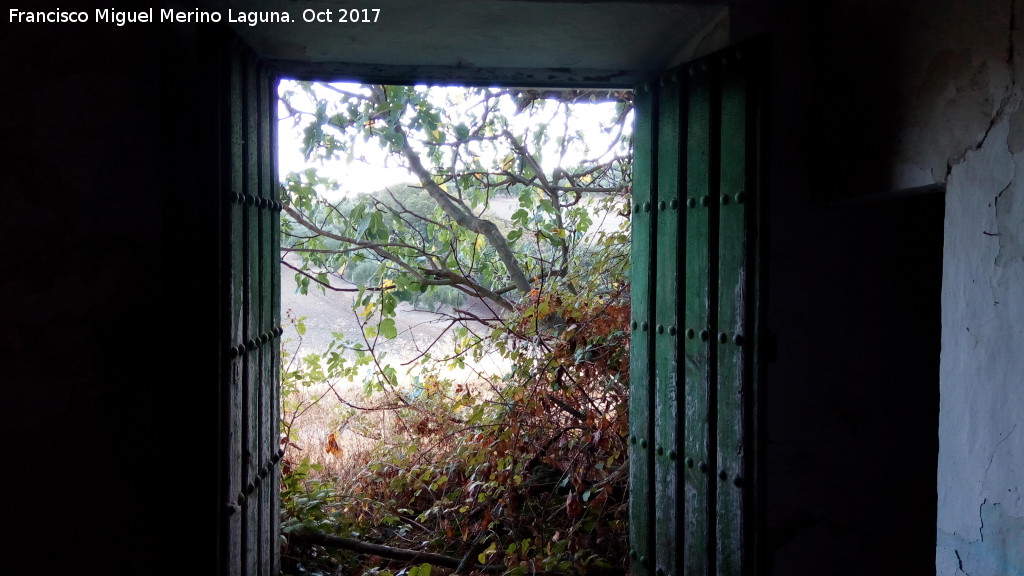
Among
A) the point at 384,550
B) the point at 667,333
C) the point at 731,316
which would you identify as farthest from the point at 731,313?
the point at 384,550

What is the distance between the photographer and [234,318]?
2.02 meters

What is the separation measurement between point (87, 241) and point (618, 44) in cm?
180

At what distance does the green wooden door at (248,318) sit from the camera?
1.95 meters

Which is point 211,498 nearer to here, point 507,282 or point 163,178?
point 163,178

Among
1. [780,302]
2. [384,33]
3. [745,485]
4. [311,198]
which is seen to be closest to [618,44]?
[384,33]

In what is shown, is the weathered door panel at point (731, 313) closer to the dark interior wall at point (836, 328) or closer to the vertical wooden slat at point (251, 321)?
the dark interior wall at point (836, 328)

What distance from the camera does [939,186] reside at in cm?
179

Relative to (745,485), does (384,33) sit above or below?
above

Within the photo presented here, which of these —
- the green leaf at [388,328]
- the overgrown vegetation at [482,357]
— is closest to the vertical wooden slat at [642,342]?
the overgrown vegetation at [482,357]

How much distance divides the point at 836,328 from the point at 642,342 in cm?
66

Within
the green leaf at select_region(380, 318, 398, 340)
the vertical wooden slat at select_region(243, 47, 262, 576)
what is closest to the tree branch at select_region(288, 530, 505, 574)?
the vertical wooden slat at select_region(243, 47, 262, 576)

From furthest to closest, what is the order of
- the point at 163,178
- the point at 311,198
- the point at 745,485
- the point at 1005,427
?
the point at 311,198
the point at 745,485
the point at 163,178
the point at 1005,427

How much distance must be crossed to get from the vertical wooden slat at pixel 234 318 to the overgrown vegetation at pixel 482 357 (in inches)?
48.1

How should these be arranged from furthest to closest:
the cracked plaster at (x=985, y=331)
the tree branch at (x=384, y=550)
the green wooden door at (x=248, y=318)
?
the tree branch at (x=384, y=550) → the green wooden door at (x=248, y=318) → the cracked plaster at (x=985, y=331)
